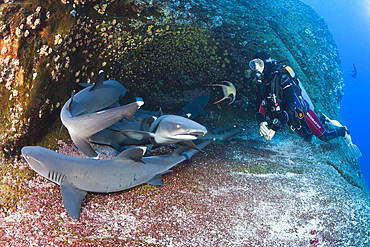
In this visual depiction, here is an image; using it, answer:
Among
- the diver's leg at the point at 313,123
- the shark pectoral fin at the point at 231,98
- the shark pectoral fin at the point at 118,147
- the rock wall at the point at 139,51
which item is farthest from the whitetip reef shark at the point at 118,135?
Result: the diver's leg at the point at 313,123

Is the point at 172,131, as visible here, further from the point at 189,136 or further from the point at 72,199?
the point at 72,199

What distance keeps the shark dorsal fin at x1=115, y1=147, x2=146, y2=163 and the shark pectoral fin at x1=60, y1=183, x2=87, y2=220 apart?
62 cm

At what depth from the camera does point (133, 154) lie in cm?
246

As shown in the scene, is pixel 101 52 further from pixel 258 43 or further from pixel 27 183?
pixel 258 43

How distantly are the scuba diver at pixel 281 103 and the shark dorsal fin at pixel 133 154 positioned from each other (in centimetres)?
319

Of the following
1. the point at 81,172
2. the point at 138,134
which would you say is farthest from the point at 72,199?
the point at 138,134

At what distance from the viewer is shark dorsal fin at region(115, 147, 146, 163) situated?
2412mm

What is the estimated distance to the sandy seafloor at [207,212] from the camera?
218 centimetres

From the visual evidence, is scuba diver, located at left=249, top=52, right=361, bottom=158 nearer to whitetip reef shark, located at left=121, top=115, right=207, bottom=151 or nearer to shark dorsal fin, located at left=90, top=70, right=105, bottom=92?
whitetip reef shark, located at left=121, top=115, right=207, bottom=151

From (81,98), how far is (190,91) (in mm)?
2894

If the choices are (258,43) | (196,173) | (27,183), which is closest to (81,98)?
(27,183)

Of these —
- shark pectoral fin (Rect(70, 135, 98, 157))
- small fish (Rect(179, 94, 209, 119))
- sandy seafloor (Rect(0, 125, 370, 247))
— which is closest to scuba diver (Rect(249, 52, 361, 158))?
sandy seafloor (Rect(0, 125, 370, 247))

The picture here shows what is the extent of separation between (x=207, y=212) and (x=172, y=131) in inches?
46.1

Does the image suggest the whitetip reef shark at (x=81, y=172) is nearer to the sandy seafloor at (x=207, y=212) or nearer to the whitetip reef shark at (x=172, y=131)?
the sandy seafloor at (x=207, y=212)
